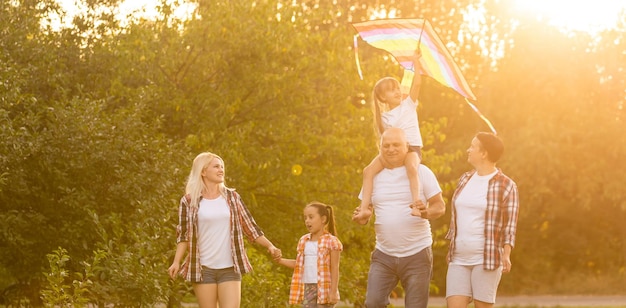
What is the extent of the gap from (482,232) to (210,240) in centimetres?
211

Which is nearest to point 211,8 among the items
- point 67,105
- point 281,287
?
point 67,105

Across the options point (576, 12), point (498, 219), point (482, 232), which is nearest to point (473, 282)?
point (482, 232)

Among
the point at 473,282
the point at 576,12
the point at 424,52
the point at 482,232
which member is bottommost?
the point at 473,282

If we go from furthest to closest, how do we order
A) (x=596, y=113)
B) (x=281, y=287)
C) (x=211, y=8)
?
(x=596, y=113) → (x=211, y=8) → (x=281, y=287)

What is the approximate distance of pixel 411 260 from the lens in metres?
7.98

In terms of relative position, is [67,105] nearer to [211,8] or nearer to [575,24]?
[211,8]

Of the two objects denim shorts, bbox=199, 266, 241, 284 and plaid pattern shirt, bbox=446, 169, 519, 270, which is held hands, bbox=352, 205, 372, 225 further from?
denim shorts, bbox=199, 266, 241, 284

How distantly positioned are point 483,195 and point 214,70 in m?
11.8

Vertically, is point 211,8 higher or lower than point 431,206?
higher

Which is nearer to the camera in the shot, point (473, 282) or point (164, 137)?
point (473, 282)

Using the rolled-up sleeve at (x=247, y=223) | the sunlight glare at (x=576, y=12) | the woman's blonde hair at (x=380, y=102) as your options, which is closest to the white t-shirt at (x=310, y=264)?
the rolled-up sleeve at (x=247, y=223)

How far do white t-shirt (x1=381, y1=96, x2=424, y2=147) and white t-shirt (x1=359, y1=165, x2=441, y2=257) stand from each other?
33.9 inches

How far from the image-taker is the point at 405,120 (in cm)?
890

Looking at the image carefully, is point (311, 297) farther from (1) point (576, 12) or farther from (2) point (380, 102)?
(1) point (576, 12)
